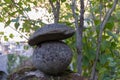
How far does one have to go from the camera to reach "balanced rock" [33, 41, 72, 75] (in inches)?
80.2

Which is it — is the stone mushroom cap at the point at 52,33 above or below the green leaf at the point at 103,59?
above

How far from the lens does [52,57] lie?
2.03 metres

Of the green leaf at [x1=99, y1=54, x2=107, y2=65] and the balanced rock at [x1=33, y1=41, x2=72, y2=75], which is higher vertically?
the balanced rock at [x1=33, y1=41, x2=72, y2=75]

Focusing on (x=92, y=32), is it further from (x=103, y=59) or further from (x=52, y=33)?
(x=52, y=33)

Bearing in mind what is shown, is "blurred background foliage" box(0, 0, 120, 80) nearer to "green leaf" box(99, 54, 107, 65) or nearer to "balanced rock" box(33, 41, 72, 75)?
"green leaf" box(99, 54, 107, 65)

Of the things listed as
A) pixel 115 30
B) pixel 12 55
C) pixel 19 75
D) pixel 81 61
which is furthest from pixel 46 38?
pixel 12 55

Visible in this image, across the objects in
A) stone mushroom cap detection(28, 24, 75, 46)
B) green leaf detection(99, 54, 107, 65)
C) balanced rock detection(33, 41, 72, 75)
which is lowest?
green leaf detection(99, 54, 107, 65)

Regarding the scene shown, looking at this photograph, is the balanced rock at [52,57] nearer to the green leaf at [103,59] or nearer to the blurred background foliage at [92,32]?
the blurred background foliage at [92,32]

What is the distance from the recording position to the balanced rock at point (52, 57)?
6.69ft

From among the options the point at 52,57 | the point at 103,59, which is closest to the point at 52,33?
the point at 52,57

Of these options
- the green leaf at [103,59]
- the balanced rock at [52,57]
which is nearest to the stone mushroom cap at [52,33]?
the balanced rock at [52,57]

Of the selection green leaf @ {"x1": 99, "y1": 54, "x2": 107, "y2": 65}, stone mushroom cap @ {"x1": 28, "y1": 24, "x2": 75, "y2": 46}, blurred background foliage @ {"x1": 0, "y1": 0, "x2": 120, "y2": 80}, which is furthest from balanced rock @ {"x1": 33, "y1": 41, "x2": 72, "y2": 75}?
green leaf @ {"x1": 99, "y1": 54, "x2": 107, "y2": 65}

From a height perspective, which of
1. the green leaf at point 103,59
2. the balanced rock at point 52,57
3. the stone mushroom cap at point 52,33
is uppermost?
the stone mushroom cap at point 52,33

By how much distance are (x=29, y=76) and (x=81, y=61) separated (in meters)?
0.59
